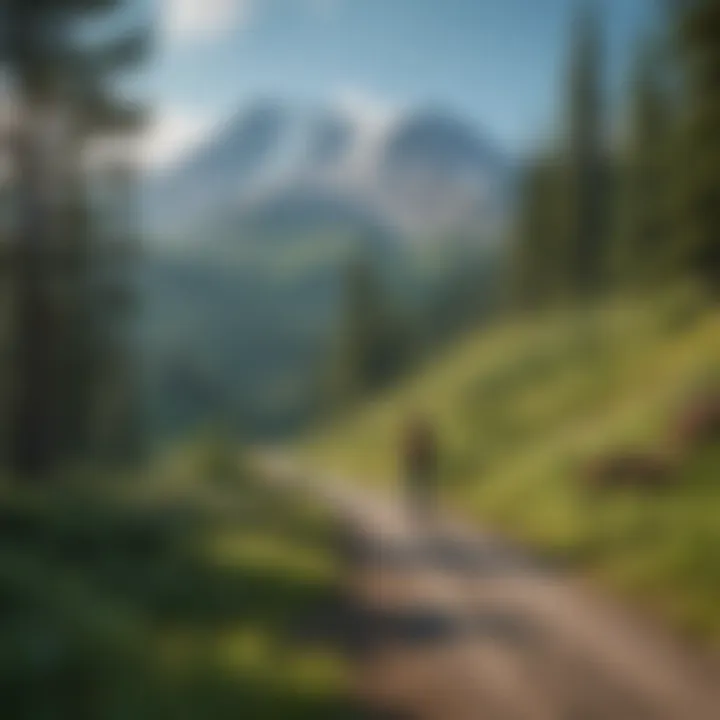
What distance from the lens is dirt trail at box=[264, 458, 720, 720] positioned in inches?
278

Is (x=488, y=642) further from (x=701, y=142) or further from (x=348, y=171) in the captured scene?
(x=701, y=142)

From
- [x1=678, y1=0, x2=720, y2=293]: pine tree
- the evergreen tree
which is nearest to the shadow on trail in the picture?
the evergreen tree

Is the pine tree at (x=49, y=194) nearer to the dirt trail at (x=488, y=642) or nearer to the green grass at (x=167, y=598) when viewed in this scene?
the green grass at (x=167, y=598)

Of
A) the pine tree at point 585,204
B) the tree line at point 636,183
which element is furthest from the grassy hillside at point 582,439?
the pine tree at point 585,204

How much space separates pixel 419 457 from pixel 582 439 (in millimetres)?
2160

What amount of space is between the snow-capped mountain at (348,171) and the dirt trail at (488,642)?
362cm

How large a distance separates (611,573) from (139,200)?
6.73 m

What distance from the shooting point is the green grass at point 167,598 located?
6.96 m

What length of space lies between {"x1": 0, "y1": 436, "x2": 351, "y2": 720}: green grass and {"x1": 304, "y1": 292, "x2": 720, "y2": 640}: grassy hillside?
128 cm

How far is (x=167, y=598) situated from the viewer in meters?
9.33

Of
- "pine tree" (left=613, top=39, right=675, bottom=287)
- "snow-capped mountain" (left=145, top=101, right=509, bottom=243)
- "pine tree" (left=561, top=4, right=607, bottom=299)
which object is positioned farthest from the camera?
"pine tree" (left=613, top=39, right=675, bottom=287)

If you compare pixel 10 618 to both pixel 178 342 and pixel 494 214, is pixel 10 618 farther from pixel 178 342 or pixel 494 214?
pixel 494 214

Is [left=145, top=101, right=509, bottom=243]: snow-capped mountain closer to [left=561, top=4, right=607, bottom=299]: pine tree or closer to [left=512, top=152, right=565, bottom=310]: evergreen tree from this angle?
[left=512, top=152, right=565, bottom=310]: evergreen tree

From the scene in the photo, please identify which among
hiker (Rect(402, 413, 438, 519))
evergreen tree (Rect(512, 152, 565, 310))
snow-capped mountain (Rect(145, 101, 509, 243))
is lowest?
hiker (Rect(402, 413, 438, 519))
